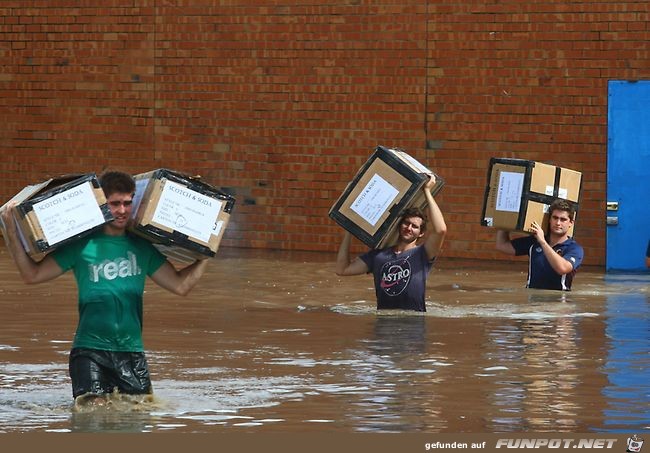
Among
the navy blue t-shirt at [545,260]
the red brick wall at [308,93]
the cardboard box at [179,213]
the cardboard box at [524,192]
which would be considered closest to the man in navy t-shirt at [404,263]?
the navy blue t-shirt at [545,260]

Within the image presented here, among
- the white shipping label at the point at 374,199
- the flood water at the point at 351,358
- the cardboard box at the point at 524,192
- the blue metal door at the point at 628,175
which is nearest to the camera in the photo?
the flood water at the point at 351,358

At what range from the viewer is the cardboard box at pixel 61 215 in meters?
9.81

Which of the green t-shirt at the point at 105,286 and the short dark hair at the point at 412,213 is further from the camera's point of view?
the short dark hair at the point at 412,213

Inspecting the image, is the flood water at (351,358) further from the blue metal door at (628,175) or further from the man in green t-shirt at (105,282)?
the blue metal door at (628,175)

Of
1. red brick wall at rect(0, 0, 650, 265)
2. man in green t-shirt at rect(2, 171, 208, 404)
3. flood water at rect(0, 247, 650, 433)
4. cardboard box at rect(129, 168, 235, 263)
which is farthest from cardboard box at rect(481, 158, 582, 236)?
man in green t-shirt at rect(2, 171, 208, 404)

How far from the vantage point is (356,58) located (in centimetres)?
2148

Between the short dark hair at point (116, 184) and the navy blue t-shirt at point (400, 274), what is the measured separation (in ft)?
15.8

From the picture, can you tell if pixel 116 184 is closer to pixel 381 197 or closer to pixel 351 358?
pixel 351 358

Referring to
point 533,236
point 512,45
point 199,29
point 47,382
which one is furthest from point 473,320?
point 199,29

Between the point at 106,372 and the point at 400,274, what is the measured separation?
189 inches

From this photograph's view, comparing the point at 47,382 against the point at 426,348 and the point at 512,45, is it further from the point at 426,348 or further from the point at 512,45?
the point at 512,45

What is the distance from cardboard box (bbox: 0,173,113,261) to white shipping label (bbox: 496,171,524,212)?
22.8 ft

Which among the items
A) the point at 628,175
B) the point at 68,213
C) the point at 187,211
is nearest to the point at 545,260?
the point at 628,175

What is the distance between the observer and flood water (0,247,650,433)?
1023 centimetres
